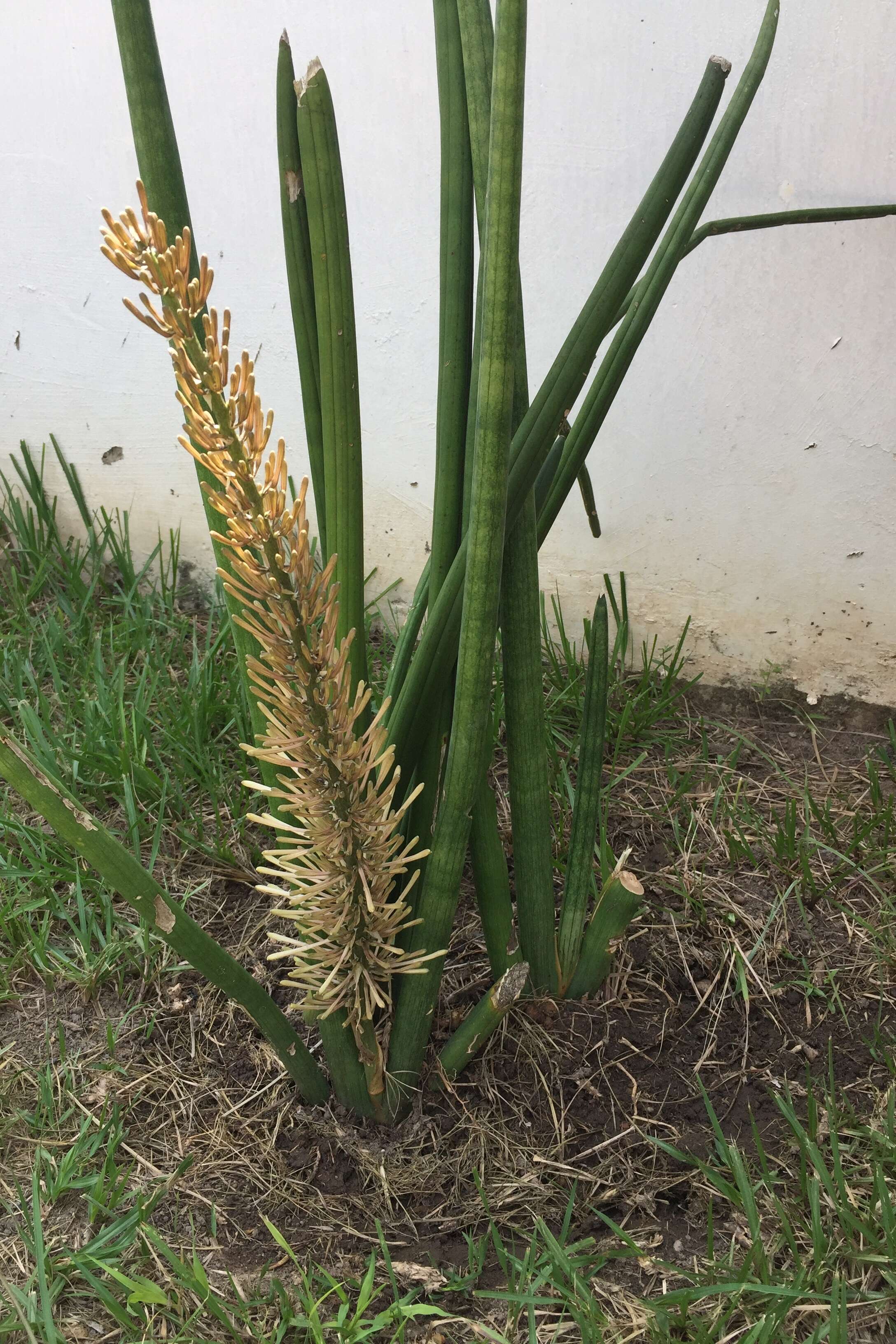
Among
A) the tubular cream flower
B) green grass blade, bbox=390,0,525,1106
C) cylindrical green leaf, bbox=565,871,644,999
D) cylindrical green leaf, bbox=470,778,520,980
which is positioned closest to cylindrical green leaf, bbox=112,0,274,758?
the tubular cream flower

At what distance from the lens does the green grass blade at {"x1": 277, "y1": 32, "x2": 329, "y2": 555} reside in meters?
0.64

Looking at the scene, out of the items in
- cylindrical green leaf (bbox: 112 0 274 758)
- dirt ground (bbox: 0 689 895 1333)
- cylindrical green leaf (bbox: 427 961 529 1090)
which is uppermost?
cylindrical green leaf (bbox: 112 0 274 758)

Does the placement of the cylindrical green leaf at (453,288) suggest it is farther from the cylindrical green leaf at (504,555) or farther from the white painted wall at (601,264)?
the white painted wall at (601,264)

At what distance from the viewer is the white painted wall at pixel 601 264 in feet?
3.88

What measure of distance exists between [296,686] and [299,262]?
0.29 metres

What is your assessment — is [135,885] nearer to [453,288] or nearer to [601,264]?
A: [453,288]

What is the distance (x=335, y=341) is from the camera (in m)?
0.64

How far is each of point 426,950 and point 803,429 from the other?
2.89 ft

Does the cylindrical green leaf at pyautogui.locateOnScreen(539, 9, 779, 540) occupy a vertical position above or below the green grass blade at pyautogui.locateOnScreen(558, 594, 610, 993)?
above

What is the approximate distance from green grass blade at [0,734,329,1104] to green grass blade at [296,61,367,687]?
0.20 m

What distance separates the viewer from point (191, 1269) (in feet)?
2.43

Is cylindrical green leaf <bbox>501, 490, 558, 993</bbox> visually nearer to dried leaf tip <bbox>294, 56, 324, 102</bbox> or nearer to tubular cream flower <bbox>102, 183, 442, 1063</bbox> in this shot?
tubular cream flower <bbox>102, 183, 442, 1063</bbox>

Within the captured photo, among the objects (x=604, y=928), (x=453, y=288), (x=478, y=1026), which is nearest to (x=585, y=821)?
(x=604, y=928)

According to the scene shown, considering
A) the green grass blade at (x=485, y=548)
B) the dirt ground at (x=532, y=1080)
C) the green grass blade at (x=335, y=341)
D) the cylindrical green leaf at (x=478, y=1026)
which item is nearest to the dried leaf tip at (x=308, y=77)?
the green grass blade at (x=335, y=341)
